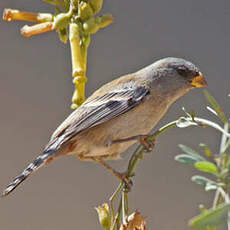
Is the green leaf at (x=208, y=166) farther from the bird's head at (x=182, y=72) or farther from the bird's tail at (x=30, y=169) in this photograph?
the bird's head at (x=182, y=72)

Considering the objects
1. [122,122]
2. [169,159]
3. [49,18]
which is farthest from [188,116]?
[169,159]

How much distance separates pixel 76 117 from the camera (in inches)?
49.3

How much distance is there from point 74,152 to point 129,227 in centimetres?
52

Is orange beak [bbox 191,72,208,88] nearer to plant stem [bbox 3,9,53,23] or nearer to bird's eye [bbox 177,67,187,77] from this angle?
bird's eye [bbox 177,67,187,77]

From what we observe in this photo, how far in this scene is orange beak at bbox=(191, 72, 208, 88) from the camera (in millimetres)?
1260

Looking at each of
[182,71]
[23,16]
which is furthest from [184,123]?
[182,71]

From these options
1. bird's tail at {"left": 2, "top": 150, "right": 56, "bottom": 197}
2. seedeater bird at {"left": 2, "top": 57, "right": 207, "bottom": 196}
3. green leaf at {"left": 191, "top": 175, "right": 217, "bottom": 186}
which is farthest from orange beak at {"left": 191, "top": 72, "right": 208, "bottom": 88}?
green leaf at {"left": 191, "top": 175, "right": 217, "bottom": 186}

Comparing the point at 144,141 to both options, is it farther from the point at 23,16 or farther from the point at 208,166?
the point at 208,166

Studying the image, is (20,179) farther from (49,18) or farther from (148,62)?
(148,62)

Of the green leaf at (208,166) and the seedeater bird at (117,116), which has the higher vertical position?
the green leaf at (208,166)

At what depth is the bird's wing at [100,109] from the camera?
123 centimetres

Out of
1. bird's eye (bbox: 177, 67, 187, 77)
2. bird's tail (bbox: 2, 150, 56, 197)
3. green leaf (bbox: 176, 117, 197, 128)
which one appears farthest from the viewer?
bird's eye (bbox: 177, 67, 187, 77)

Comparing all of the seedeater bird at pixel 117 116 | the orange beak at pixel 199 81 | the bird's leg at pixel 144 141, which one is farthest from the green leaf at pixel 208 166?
the orange beak at pixel 199 81

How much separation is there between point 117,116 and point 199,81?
255 millimetres
